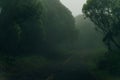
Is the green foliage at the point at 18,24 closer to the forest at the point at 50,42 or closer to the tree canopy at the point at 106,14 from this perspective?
the forest at the point at 50,42

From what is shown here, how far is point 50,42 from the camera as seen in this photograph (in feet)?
206

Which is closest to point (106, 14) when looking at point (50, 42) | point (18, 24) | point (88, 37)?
point (18, 24)

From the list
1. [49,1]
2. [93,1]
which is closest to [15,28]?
[93,1]

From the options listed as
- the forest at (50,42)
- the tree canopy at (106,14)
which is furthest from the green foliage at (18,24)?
the tree canopy at (106,14)

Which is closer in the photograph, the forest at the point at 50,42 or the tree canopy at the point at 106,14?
the forest at the point at 50,42

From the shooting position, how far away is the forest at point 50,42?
3506 cm

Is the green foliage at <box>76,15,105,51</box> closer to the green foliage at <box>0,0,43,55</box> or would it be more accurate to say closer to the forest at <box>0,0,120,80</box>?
the forest at <box>0,0,120,80</box>

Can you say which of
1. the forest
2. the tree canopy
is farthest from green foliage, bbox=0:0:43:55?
the tree canopy

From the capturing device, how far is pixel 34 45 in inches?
2146

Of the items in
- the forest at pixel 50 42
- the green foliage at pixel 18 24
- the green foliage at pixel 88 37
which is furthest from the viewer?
the green foliage at pixel 88 37

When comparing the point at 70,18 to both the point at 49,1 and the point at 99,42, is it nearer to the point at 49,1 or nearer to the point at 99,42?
the point at 49,1

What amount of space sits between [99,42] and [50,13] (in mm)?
21252

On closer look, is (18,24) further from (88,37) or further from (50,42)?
(88,37)

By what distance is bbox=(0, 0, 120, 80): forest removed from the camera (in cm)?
3506
